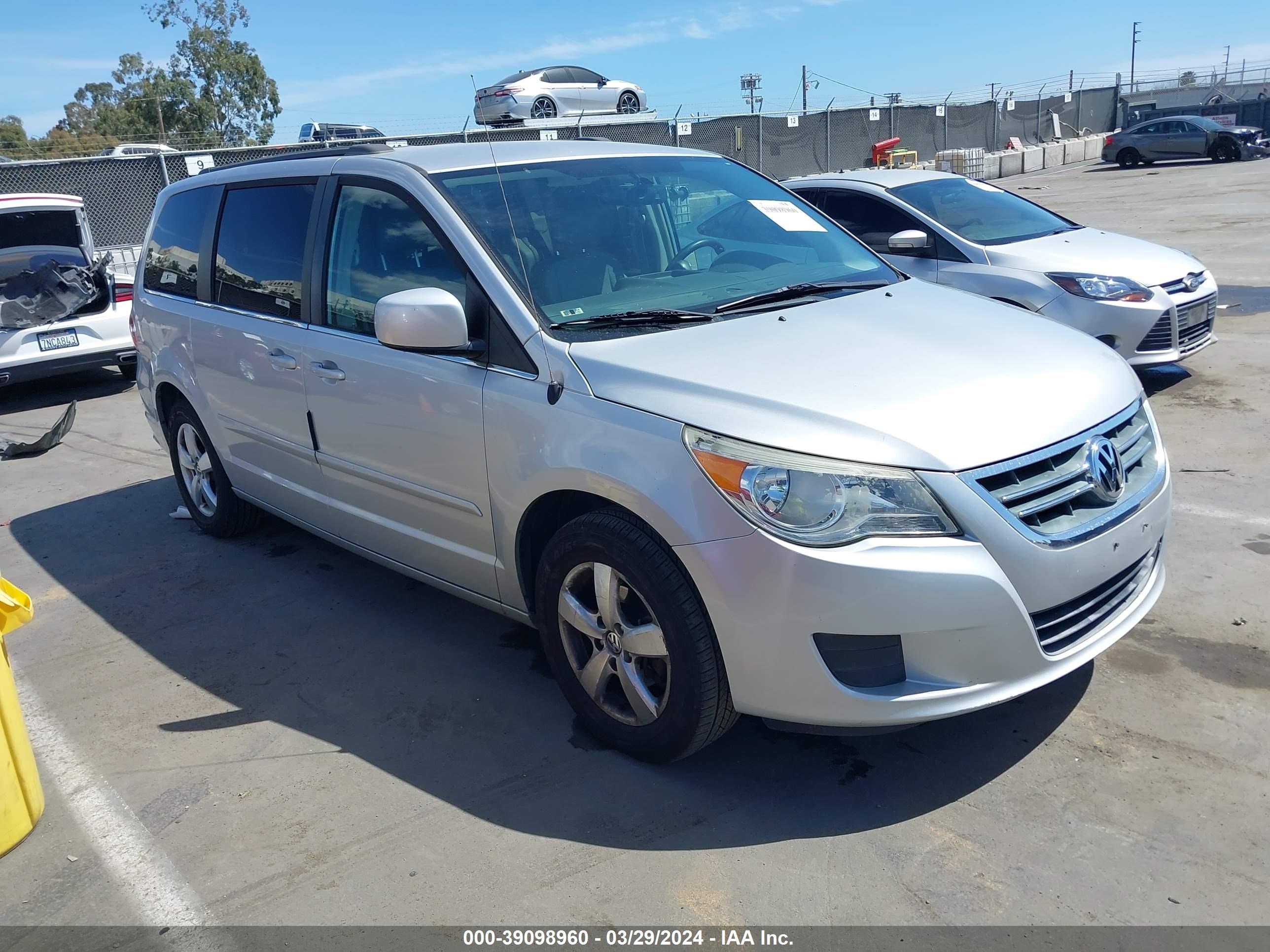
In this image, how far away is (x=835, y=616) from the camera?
8.94 feet

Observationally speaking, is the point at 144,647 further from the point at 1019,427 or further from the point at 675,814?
the point at 1019,427

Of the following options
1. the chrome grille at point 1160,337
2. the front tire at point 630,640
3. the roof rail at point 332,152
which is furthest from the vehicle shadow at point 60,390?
the chrome grille at point 1160,337

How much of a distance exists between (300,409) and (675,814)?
244 cm

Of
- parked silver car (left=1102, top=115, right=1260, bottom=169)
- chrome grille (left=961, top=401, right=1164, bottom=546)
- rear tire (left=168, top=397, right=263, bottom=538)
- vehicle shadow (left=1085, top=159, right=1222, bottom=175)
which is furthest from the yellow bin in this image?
parked silver car (left=1102, top=115, right=1260, bottom=169)

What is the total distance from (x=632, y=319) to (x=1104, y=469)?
5.04ft

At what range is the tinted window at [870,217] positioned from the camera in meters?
7.73

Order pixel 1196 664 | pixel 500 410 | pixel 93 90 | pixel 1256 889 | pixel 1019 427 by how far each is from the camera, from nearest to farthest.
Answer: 1. pixel 1256 889
2. pixel 1019 427
3. pixel 500 410
4. pixel 1196 664
5. pixel 93 90

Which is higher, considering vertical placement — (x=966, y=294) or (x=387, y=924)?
(x=966, y=294)

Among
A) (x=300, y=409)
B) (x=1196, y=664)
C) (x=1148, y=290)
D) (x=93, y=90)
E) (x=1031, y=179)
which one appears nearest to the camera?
(x=1196, y=664)

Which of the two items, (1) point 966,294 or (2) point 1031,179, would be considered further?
A: (2) point 1031,179

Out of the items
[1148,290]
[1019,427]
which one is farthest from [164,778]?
[1148,290]

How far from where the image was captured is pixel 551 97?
76.9ft

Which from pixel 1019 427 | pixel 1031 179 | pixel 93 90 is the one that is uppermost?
pixel 93 90

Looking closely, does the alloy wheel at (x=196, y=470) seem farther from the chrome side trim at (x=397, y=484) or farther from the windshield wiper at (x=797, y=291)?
the windshield wiper at (x=797, y=291)
